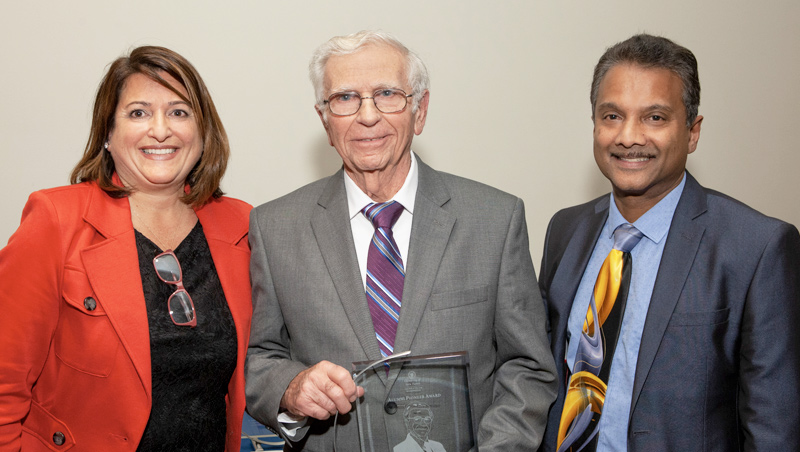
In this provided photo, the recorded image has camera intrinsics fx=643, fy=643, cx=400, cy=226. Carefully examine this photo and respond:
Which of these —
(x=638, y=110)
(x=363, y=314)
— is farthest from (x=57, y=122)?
(x=638, y=110)

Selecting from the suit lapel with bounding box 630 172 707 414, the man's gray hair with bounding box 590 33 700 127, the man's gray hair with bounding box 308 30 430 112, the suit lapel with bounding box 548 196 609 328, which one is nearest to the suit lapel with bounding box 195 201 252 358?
the man's gray hair with bounding box 308 30 430 112

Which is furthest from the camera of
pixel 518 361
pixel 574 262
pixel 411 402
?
pixel 574 262

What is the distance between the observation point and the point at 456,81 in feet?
11.8

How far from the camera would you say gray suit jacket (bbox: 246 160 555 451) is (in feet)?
6.59

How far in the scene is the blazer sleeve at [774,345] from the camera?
6.08 ft

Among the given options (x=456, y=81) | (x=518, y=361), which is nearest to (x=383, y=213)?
(x=518, y=361)

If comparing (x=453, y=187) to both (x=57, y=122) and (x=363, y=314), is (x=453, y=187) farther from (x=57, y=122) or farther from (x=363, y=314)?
(x=57, y=122)

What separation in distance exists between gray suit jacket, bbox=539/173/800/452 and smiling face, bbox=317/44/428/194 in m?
0.94

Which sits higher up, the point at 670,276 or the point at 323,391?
the point at 670,276

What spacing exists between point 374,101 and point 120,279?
1038 millimetres

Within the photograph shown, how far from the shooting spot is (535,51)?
3.66 metres

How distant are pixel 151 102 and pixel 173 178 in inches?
10.8

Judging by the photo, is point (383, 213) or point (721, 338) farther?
point (383, 213)

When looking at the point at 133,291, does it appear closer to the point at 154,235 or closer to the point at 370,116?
the point at 154,235
